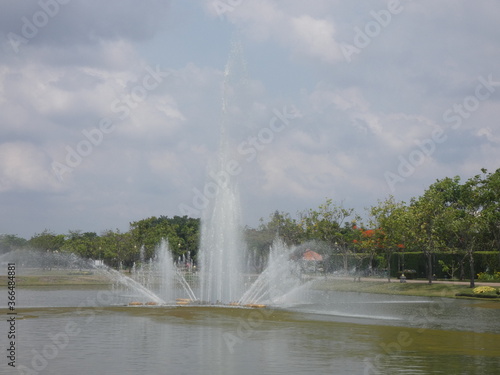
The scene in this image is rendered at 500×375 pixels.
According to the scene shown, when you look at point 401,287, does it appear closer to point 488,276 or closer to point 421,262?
point 488,276

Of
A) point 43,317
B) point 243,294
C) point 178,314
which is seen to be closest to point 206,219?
point 243,294

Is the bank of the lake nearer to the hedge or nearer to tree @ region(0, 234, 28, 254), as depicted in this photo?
the hedge

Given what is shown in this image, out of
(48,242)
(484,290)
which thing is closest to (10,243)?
(48,242)

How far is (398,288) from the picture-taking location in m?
65.4

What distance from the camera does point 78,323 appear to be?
29625 millimetres

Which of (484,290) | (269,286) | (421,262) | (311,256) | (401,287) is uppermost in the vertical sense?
(311,256)

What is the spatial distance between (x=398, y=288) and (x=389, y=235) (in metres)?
8.12

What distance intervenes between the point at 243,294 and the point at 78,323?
17250 millimetres

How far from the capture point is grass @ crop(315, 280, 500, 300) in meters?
59.2

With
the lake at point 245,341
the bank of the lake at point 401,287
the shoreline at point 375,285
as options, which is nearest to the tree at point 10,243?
the shoreline at point 375,285

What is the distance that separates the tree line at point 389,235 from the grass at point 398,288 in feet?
8.06

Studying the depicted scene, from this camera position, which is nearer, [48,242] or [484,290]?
[484,290]

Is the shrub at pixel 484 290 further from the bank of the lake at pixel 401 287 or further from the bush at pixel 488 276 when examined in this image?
the bush at pixel 488 276

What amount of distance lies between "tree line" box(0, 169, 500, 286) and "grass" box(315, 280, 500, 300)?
246cm
